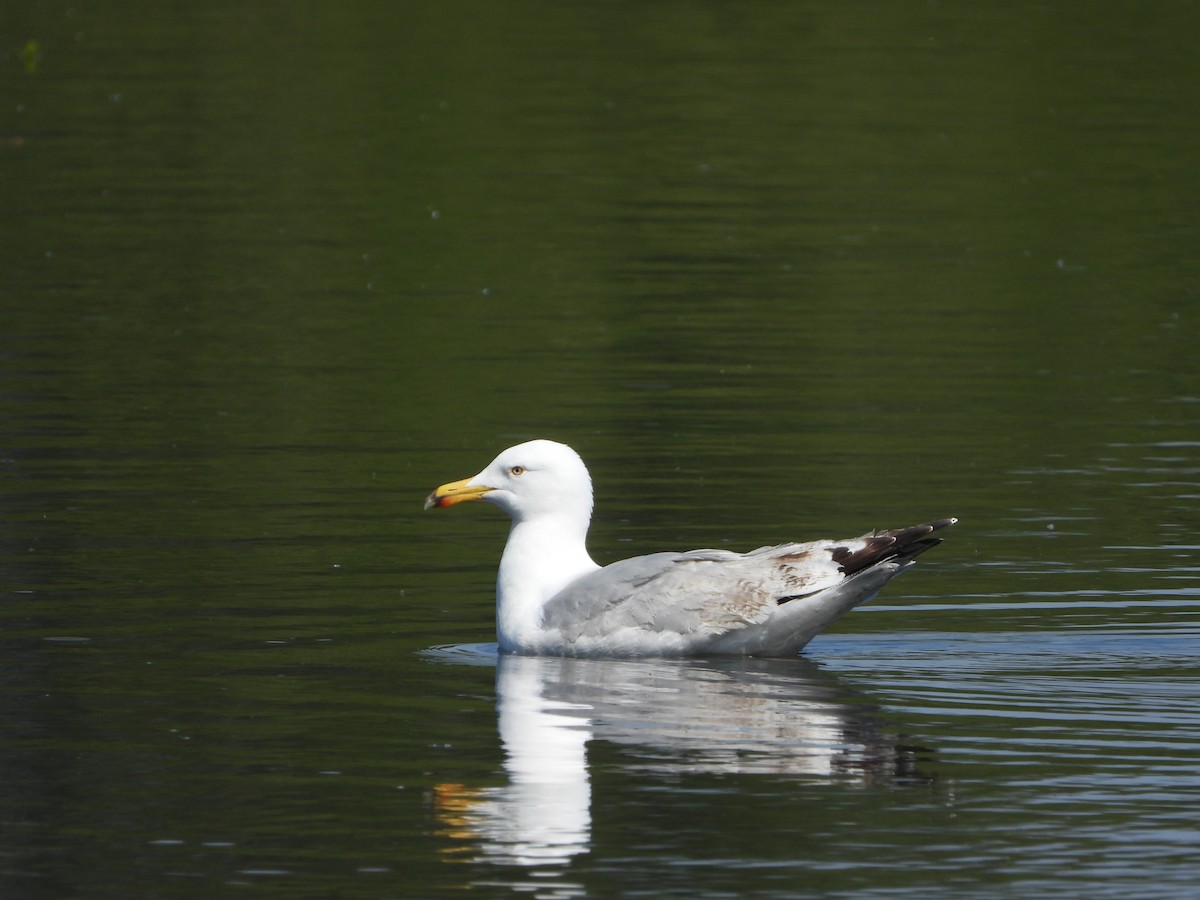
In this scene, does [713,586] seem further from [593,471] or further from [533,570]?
[593,471]

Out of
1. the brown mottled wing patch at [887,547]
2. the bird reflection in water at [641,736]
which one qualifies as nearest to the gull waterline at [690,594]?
the brown mottled wing patch at [887,547]

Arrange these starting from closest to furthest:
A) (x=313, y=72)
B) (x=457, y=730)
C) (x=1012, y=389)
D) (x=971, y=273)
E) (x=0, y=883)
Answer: (x=0, y=883) → (x=457, y=730) → (x=1012, y=389) → (x=971, y=273) → (x=313, y=72)

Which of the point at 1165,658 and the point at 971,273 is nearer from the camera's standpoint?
the point at 1165,658

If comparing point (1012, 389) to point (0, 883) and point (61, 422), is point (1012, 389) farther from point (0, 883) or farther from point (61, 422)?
point (0, 883)

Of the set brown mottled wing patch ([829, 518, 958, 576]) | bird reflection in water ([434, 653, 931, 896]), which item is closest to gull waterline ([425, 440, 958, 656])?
brown mottled wing patch ([829, 518, 958, 576])

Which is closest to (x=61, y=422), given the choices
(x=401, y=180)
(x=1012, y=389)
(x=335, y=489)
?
(x=335, y=489)

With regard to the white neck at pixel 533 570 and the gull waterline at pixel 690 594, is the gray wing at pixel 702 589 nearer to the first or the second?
the gull waterline at pixel 690 594

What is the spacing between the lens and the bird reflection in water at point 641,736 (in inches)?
340

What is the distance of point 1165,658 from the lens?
1087cm

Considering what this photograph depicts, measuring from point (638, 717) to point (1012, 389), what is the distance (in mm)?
8917

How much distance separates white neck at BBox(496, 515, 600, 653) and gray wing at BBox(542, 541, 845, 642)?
274 millimetres

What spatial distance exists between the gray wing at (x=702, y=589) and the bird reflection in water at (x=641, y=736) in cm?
19

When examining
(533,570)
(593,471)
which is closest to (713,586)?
(533,570)

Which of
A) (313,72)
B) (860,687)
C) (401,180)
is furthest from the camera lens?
(313,72)
